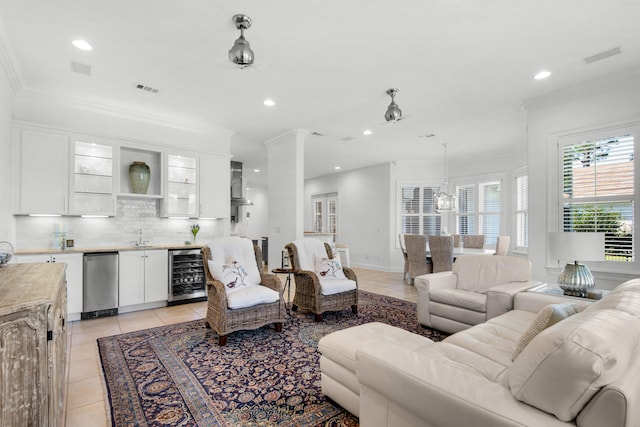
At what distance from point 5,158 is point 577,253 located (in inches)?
225

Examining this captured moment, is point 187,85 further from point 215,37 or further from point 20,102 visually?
point 20,102

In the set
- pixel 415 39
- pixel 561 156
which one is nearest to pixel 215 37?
pixel 415 39

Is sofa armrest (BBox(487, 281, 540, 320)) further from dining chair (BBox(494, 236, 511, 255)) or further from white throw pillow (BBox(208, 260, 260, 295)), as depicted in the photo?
dining chair (BBox(494, 236, 511, 255))

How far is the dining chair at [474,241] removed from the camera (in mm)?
7058

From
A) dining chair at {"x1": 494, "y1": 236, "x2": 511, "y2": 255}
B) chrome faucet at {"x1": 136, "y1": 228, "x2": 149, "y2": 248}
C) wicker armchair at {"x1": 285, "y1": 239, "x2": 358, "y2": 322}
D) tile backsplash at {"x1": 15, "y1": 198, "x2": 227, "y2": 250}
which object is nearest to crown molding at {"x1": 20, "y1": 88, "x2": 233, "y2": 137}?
tile backsplash at {"x1": 15, "y1": 198, "x2": 227, "y2": 250}

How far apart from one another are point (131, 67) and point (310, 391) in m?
3.48

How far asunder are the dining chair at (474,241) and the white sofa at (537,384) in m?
5.88

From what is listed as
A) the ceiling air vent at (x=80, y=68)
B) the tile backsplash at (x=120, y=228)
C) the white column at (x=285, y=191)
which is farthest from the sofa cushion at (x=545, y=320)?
the tile backsplash at (x=120, y=228)

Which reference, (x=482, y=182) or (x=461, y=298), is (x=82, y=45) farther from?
(x=482, y=182)

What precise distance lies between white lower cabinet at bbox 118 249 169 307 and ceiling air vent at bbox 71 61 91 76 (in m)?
2.18

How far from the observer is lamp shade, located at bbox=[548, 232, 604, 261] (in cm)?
266

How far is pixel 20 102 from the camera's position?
388cm

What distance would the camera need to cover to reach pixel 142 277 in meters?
4.35

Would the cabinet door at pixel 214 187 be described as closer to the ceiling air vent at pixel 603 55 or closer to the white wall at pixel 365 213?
the white wall at pixel 365 213
